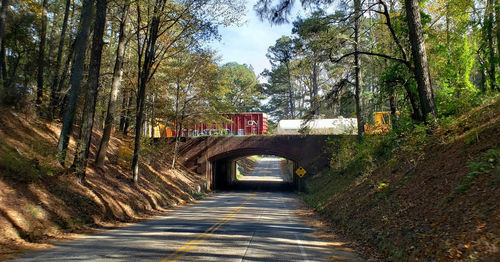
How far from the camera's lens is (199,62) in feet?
91.0

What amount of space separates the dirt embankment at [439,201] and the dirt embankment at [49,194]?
8045 mm

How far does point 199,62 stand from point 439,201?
22854mm

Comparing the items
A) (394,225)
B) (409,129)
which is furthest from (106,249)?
(409,129)

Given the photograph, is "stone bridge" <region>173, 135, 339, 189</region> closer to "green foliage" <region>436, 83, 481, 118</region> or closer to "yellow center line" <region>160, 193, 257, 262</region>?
"green foliage" <region>436, 83, 481, 118</region>

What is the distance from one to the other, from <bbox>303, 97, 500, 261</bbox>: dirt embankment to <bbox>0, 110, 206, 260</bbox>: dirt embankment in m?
8.04

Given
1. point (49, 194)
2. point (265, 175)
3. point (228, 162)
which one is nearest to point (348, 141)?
point (49, 194)

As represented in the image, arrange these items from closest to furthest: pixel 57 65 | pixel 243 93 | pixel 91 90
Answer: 1. pixel 91 90
2. pixel 57 65
3. pixel 243 93

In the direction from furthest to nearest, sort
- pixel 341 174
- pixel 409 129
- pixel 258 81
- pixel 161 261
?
1. pixel 258 81
2. pixel 341 174
3. pixel 409 129
4. pixel 161 261

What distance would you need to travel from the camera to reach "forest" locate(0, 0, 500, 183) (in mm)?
12797

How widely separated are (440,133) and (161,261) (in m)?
9.14

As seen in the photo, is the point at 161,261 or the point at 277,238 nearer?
the point at 161,261

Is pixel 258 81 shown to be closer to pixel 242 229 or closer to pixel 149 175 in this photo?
pixel 149 175

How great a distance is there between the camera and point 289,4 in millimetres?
11000

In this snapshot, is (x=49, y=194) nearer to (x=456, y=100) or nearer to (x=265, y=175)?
(x=456, y=100)
